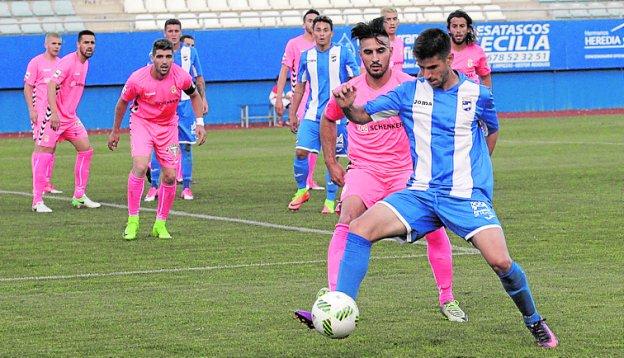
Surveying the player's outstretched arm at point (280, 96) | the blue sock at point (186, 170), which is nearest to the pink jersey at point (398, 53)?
the player's outstretched arm at point (280, 96)

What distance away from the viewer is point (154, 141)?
42.9 feet

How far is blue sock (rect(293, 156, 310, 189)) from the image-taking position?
49.7 ft

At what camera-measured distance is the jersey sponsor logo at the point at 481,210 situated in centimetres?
731

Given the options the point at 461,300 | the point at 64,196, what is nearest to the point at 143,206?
the point at 64,196

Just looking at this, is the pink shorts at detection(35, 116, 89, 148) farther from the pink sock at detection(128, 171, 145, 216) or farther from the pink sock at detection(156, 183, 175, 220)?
the pink sock at detection(156, 183, 175, 220)

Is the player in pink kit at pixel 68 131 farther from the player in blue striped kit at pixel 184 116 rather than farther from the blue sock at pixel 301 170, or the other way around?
the blue sock at pixel 301 170

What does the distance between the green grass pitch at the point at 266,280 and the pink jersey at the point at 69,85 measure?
1.19 meters

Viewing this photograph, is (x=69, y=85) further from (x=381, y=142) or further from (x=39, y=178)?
(x=381, y=142)

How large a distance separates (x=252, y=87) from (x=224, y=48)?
54.7 inches

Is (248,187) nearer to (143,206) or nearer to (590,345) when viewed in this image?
(143,206)

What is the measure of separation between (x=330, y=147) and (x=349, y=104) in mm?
1008

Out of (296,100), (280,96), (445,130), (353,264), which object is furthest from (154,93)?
(353,264)

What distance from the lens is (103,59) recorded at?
3588 centimetres

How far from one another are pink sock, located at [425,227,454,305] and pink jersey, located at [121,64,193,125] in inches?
205
